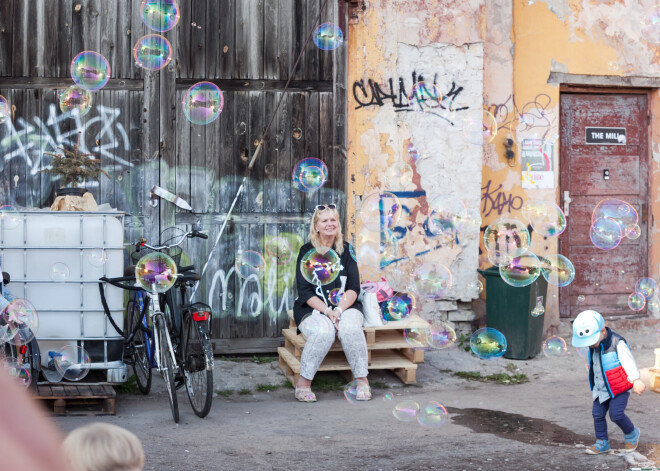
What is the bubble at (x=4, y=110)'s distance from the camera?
7441 mm

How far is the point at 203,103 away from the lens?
7.83m

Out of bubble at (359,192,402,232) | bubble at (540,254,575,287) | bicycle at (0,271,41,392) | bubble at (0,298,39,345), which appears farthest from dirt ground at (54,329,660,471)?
bubble at (359,192,402,232)

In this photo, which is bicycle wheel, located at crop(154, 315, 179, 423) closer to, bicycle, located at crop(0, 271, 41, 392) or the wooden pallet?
the wooden pallet

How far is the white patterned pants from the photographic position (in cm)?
651

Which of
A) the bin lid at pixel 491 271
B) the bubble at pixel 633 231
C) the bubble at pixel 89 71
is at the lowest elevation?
the bin lid at pixel 491 271

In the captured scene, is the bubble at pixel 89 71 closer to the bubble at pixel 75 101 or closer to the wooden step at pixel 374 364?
the bubble at pixel 75 101

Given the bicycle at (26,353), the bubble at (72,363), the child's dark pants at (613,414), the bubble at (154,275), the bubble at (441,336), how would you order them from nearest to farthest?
the child's dark pants at (613,414), the bicycle at (26,353), the bubble at (154,275), the bubble at (72,363), the bubble at (441,336)

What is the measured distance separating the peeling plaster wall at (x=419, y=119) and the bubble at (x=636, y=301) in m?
2.02

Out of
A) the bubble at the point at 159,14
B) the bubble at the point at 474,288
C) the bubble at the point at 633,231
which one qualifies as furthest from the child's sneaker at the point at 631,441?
the bubble at the point at 159,14

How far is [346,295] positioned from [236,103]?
92.9 inches

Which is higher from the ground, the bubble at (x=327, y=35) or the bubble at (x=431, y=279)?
the bubble at (x=327, y=35)

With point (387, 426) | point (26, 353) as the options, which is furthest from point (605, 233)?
point (26, 353)

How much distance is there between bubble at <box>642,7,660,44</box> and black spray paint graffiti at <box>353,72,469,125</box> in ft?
8.20

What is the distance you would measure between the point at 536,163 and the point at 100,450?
790cm
